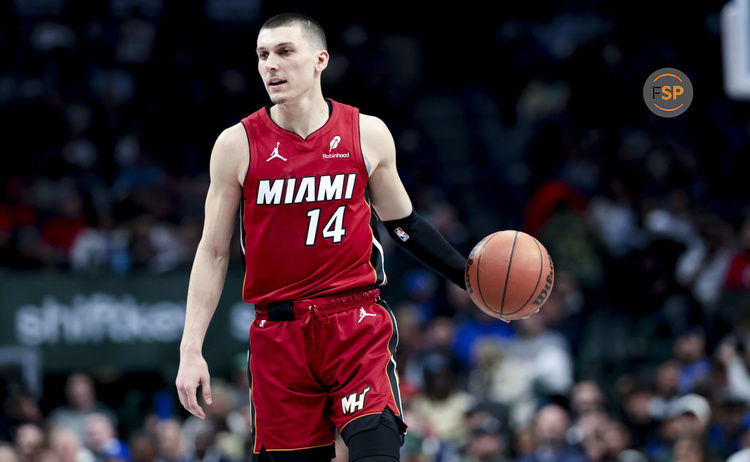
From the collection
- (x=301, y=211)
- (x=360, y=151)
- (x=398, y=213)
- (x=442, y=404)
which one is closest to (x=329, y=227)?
(x=301, y=211)

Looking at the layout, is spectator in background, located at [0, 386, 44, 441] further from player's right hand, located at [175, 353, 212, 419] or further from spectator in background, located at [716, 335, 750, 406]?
spectator in background, located at [716, 335, 750, 406]

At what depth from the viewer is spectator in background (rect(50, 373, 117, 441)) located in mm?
10594

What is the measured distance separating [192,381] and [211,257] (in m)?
0.58

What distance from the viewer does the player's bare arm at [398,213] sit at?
512 cm

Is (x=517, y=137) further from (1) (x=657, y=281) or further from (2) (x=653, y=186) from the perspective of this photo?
(1) (x=657, y=281)

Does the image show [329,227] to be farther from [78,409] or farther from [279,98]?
[78,409]

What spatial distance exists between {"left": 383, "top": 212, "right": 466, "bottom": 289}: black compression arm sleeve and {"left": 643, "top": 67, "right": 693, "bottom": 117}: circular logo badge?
26.5 feet

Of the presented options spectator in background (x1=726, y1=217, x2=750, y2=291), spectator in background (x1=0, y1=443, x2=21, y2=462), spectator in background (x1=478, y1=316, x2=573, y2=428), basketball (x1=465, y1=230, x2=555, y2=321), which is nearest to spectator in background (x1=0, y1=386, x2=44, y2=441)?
spectator in background (x1=0, y1=443, x2=21, y2=462)

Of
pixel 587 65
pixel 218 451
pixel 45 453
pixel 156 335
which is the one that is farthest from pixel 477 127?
pixel 45 453

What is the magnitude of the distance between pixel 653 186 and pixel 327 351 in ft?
32.6

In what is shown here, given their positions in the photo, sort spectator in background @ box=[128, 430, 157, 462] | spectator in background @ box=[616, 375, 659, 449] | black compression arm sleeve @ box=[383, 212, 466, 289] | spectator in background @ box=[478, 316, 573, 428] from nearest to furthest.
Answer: black compression arm sleeve @ box=[383, 212, 466, 289] → spectator in background @ box=[128, 430, 157, 462] → spectator in background @ box=[616, 375, 659, 449] → spectator in background @ box=[478, 316, 573, 428]

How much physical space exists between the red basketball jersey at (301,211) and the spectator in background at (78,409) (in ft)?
20.0

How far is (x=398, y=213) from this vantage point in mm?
5359

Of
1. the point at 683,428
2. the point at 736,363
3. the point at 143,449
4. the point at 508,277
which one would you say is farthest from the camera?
the point at 736,363
